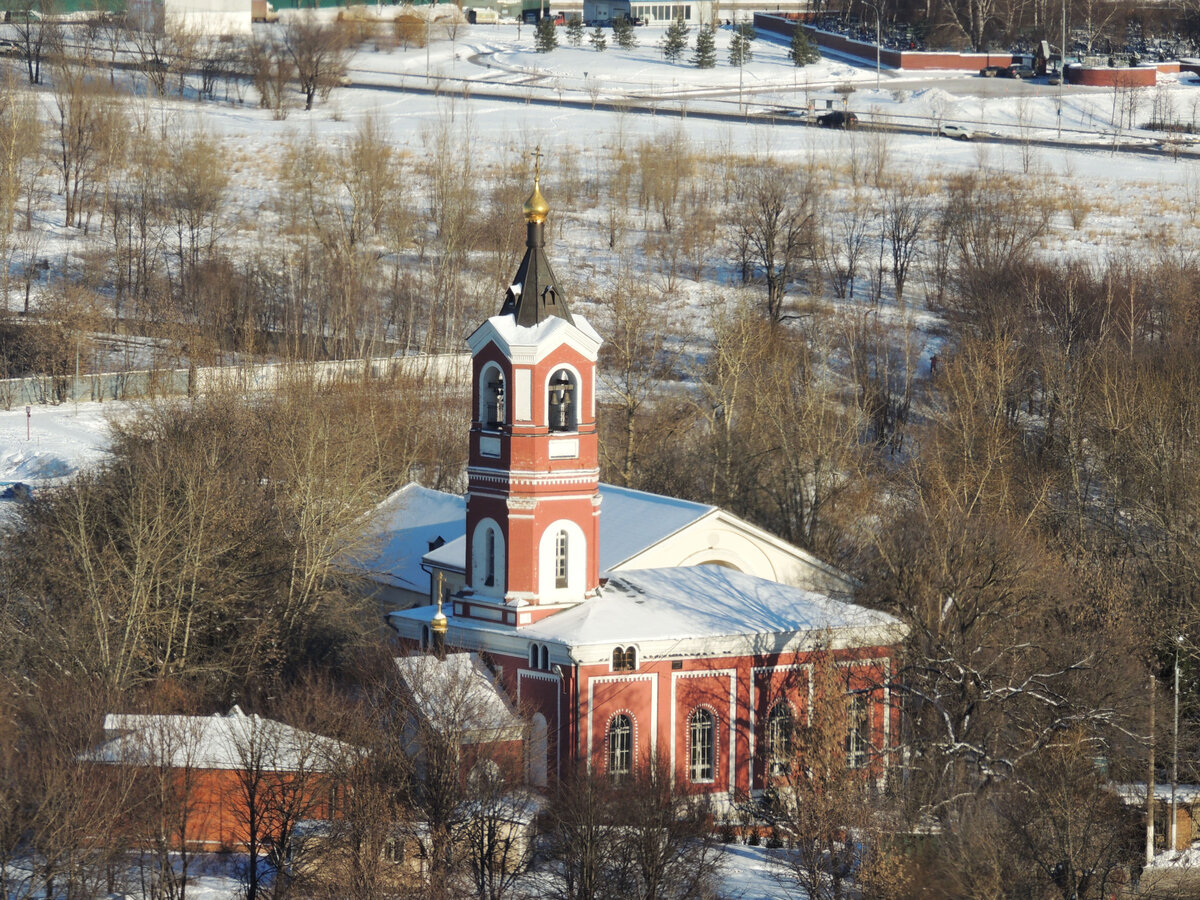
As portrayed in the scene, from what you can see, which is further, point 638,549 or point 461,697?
point 638,549

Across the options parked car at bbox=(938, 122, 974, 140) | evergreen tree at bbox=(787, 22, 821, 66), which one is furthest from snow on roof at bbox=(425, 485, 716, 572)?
evergreen tree at bbox=(787, 22, 821, 66)

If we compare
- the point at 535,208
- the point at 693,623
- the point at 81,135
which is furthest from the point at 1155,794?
the point at 81,135

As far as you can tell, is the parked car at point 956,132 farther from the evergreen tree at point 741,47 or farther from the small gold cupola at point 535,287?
the small gold cupola at point 535,287

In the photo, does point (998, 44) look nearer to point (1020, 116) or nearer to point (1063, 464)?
point (1020, 116)

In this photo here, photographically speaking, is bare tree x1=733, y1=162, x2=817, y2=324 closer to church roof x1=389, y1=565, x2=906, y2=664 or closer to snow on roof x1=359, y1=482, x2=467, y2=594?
snow on roof x1=359, y1=482, x2=467, y2=594

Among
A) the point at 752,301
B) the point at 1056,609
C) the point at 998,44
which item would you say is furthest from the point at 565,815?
the point at 998,44

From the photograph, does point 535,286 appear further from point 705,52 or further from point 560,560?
point 705,52

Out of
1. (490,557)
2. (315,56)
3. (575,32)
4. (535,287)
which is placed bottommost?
(490,557)
